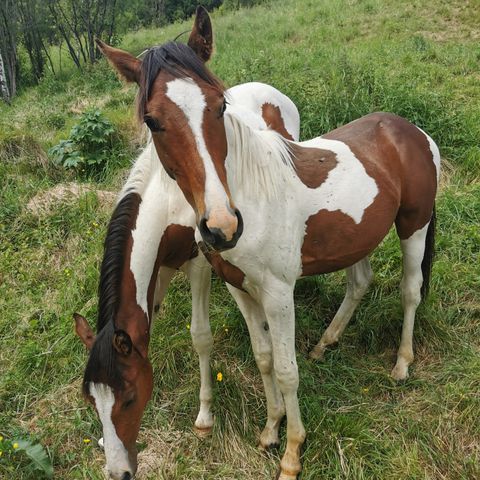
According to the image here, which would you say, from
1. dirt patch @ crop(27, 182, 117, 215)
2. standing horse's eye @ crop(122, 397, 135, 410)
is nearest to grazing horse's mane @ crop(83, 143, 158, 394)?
standing horse's eye @ crop(122, 397, 135, 410)

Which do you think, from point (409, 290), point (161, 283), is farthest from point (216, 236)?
point (409, 290)

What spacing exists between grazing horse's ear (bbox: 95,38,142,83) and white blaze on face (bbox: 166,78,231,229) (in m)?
0.25

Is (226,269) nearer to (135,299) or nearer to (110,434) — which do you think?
(135,299)

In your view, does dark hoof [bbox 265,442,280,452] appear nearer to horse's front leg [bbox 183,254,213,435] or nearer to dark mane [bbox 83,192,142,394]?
horse's front leg [bbox 183,254,213,435]

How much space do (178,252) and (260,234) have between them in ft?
2.25

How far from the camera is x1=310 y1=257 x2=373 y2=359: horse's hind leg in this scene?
326cm

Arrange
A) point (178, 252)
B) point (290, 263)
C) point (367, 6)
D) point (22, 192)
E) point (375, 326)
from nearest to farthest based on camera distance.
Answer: point (290, 263)
point (178, 252)
point (375, 326)
point (22, 192)
point (367, 6)

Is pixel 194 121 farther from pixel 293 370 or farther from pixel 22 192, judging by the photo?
pixel 22 192

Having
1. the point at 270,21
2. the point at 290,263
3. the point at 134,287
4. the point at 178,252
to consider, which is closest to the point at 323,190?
the point at 290,263

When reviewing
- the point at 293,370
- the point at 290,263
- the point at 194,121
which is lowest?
the point at 293,370

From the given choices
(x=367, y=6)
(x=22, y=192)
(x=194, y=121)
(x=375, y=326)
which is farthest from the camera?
(x=367, y=6)

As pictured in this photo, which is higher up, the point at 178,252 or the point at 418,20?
the point at 178,252

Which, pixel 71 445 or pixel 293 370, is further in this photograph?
pixel 71 445

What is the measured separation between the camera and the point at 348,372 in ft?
10.2
